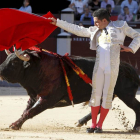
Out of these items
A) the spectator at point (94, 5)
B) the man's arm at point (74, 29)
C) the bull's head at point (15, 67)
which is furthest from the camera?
the spectator at point (94, 5)

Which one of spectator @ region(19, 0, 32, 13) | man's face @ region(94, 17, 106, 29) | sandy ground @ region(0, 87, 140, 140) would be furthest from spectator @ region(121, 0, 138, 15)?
man's face @ region(94, 17, 106, 29)

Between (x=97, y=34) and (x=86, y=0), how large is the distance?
7033 mm

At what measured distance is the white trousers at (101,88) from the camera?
502 centimetres

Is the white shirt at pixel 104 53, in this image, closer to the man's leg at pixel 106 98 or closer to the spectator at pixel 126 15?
the man's leg at pixel 106 98

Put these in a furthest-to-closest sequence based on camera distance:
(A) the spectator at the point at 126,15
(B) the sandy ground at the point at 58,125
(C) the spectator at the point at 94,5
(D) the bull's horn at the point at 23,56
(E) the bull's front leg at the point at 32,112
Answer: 1. (C) the spectator at the point at 94,5
2. (A) the spectator at the point at 126,15
3. (D) the bull's horn at the point at 23,56
4. (E) the bull's front leg at the point at 32,112
5. (B) the sandy ground at the point at 58,125

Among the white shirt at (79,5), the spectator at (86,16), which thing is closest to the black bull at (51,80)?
the spectator at (86,16)

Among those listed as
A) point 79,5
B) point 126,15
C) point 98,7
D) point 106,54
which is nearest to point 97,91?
point 106,54

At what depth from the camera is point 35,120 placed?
624 centimetres

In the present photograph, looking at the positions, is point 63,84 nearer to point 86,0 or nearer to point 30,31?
point 30,31

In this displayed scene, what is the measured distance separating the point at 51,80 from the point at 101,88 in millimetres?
641

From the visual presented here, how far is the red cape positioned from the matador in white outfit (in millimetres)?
423

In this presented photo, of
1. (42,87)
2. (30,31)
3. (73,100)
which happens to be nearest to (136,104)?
(73,100)

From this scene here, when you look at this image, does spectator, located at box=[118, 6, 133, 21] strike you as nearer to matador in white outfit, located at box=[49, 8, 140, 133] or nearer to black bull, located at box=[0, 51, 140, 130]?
black bull, located at box=[0, 51, 140, 130]

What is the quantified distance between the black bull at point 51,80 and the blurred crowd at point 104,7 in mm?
6219
